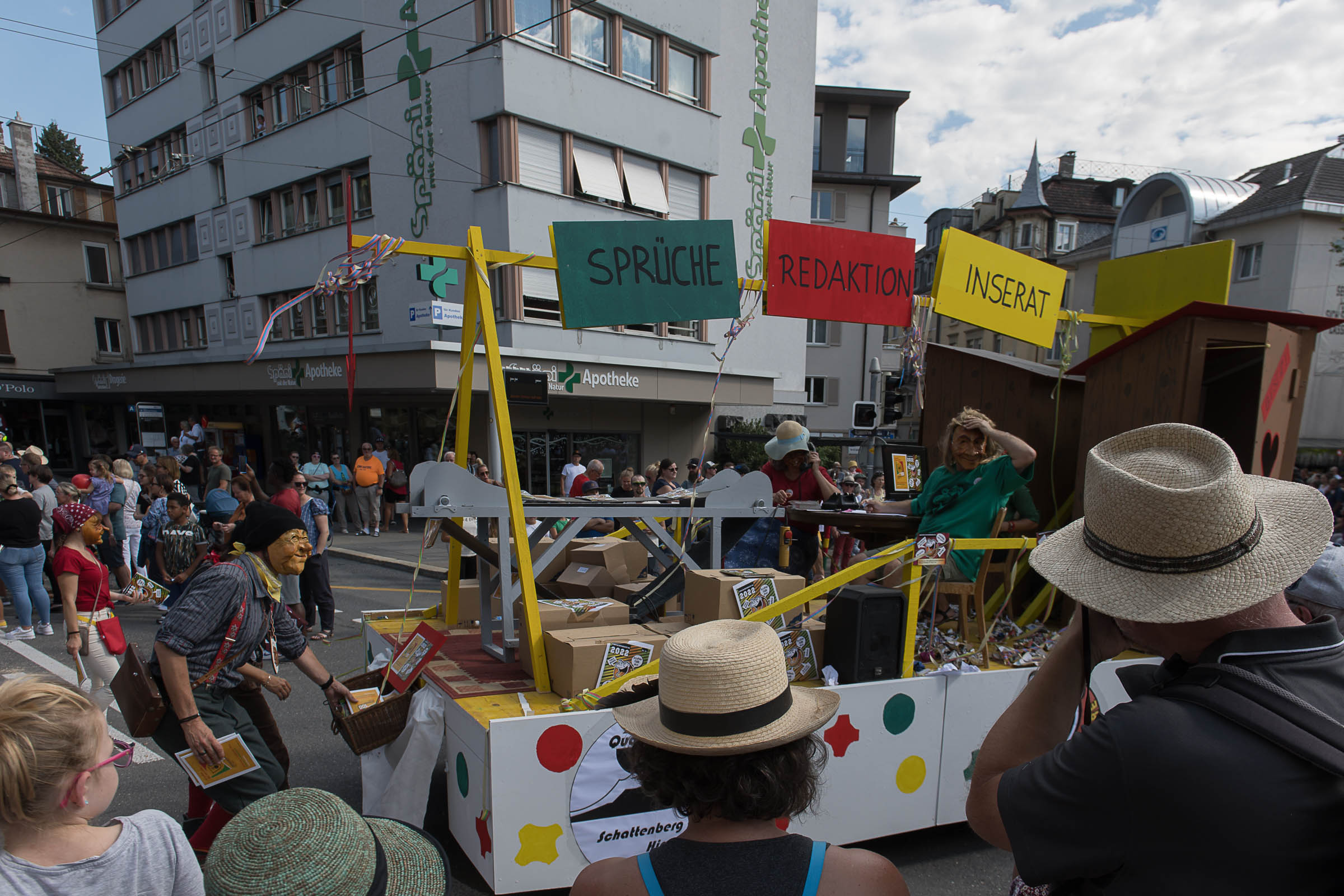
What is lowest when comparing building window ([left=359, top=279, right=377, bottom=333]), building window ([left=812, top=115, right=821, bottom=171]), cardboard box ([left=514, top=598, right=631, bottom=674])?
cardboard box ([left=514, top=598, right=631, bottom=674])

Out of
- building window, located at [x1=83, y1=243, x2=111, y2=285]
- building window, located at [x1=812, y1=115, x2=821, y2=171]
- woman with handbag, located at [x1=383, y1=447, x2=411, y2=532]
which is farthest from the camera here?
building window, located at [x1=812, y1=115, x2=821, y2=171]

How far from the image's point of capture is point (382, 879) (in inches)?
59.5

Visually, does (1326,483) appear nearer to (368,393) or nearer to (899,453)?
(899,453)

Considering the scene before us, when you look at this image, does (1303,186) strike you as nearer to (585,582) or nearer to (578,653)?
(585,582)

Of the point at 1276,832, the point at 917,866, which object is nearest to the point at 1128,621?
the point at 1276,832

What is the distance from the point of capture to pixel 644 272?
372cm

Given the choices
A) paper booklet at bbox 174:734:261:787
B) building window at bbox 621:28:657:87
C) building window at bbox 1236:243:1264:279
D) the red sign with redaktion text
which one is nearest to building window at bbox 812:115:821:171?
building window at bbox 621:28:657:87

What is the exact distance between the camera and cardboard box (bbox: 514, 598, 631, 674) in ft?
11.7

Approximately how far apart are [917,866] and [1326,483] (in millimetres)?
16910

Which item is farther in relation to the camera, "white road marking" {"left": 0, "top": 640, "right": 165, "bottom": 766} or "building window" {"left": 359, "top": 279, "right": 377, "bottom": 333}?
"building window" {"left": 359, "top": 279, "right": 377, "bottom": 333}

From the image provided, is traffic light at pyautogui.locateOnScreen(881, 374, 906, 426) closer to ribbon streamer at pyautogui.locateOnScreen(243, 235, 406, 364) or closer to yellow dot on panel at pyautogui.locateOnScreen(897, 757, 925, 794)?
yellow dot on panel at pyautogui.locateOnScreen(897, 757, 925, 794)

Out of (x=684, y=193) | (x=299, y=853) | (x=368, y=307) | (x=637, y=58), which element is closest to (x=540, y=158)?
(x=637, y=58)

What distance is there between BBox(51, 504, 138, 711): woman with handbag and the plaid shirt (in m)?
2.59

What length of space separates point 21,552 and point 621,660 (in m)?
6.87
